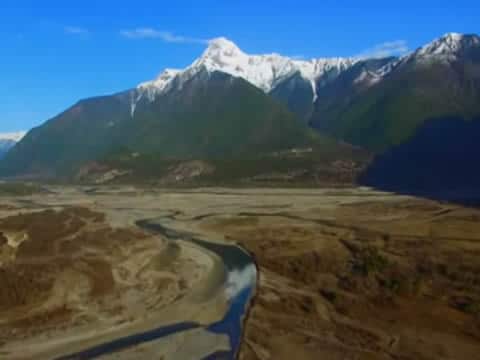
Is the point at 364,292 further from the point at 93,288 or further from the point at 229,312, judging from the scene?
the point at 93,288

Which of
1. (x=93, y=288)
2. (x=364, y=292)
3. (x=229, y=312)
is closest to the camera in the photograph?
(x=229, y=312)

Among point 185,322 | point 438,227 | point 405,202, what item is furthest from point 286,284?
point 405,202

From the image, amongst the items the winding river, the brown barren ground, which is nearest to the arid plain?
the brown barren ground

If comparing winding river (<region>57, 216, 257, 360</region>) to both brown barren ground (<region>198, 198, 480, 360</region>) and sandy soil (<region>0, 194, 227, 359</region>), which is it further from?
brown barren ground (<region>198, 198, 480, 360</region>)

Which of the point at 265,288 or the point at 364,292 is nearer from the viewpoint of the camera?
the point at 364,292

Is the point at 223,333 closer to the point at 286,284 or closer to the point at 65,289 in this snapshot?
the point at 286,284

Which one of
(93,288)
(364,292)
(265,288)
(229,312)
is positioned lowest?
(364,292)

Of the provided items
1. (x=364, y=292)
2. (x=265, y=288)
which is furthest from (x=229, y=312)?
(x=364, y=292)
